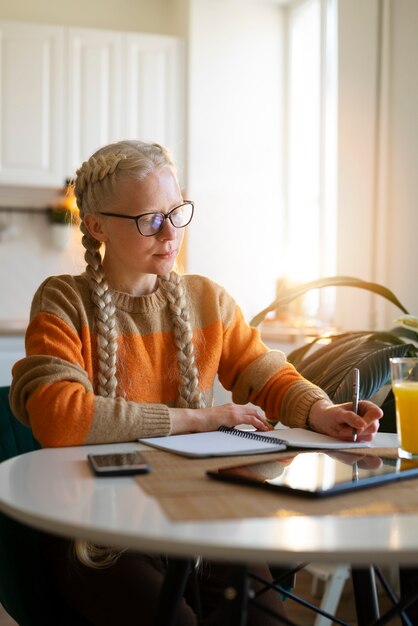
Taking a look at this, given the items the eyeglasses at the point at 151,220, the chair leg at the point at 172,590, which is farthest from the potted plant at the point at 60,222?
the chair leg at the point at 172,590

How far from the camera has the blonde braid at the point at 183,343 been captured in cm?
152

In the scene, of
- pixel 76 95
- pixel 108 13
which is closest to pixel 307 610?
pixel 76 95

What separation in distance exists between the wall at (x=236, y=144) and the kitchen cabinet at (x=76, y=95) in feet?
0.45

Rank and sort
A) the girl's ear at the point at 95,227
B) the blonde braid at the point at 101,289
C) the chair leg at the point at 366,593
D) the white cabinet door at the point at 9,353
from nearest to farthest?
the chair leg at the point at 366,593
the blonde braid at the point at 101,289
the girl's ear at the point at 95,227
the white cabinet door at the point at 9,353

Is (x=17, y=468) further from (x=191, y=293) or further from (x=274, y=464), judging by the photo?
(x=191, y=293)

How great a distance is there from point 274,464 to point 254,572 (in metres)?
→ 0.29

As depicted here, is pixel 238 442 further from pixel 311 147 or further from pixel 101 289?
pixel 311 147

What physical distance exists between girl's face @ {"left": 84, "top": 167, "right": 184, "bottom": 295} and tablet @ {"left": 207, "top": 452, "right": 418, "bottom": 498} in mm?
502

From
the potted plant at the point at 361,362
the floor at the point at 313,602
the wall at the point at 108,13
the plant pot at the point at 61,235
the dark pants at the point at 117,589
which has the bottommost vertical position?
the floor at the point at 313,602

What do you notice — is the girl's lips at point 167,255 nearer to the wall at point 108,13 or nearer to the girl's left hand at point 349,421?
the girl's left hand at point 349,421

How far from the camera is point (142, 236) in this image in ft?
4.90

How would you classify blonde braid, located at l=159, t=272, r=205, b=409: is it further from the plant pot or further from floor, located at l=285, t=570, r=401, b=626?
the plant pot

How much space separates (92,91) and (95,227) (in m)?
2.71

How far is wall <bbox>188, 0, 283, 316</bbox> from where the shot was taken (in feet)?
13.9
